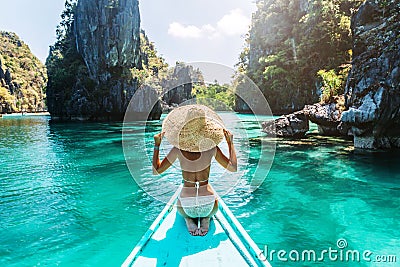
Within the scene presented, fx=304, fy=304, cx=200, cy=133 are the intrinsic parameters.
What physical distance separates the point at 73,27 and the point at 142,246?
47.9 m

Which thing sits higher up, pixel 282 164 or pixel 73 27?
pixel 73 27

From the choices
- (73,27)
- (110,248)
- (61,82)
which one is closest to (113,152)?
(110,248)

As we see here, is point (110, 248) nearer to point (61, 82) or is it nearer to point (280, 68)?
point (280, 68)

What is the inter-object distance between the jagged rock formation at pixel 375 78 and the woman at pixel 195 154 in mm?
10103

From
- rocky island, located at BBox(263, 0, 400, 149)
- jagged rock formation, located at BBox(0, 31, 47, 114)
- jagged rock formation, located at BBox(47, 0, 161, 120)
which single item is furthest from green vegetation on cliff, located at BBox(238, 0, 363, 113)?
jagged rock formation, located at BBox(0, 31, 47, 114)

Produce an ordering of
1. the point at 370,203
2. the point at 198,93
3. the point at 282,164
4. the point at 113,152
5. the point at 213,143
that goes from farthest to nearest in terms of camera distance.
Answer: the point at 113,152
the point at 282,164
the point at 370,203
the point at 198,93
the point at 213,143

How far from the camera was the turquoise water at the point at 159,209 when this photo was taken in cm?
485

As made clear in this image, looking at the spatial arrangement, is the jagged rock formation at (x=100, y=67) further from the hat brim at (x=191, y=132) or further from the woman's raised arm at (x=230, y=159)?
the hat brim at (x=191, y=132)

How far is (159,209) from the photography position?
6.47m

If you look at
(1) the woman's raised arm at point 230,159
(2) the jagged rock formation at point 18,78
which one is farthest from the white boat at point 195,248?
(2) the jagged rock formation at point 18,78

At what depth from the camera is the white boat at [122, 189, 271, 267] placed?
2605 millimetres

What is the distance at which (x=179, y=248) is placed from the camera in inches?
110

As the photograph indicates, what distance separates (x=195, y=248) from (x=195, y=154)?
34.1 inches

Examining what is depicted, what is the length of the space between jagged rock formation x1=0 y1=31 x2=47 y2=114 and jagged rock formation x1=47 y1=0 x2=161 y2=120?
2738 cm
